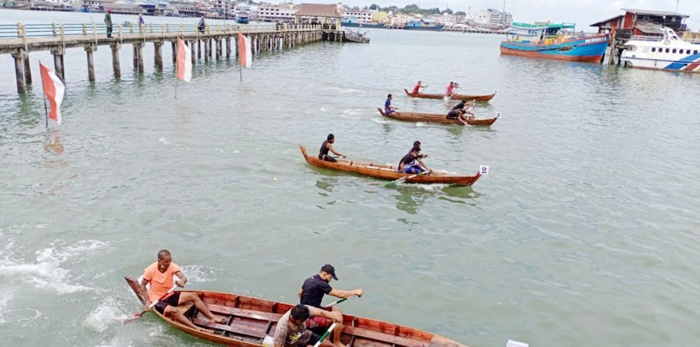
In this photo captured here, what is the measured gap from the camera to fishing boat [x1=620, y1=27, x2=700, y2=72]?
68.9 meters

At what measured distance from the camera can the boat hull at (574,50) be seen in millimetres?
79375

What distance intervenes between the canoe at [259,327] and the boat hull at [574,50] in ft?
259

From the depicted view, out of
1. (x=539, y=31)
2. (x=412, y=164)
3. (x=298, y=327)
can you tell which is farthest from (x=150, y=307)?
(x=539, y=31)

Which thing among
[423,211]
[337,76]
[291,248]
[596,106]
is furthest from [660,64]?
[291,248]

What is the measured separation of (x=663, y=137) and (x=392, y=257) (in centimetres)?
2340

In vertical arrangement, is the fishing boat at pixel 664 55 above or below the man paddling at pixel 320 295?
above

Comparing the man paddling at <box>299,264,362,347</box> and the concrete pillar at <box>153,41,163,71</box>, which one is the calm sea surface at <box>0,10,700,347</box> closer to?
the man paddling at <box>299,264,362,347</box>

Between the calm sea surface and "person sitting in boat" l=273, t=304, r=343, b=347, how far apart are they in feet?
7.49

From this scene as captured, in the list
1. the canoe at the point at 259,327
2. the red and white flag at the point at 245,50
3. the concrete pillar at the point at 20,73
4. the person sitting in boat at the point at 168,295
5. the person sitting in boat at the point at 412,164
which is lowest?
the canoe at the point at 259,327

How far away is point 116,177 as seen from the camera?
65.1 ft

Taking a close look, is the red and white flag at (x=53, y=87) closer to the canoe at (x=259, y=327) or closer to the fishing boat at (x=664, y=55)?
the canoe at (x=259, y=327)

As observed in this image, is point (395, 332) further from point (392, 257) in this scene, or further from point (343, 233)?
point (343, 233)

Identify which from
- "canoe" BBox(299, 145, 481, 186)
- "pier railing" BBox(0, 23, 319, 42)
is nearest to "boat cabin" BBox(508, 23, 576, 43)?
"pier railing" BBox(0, 23, 319, 42)

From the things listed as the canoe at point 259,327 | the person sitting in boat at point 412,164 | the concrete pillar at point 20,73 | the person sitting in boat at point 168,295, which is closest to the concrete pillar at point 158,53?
the concrete pillar at point 20,73
